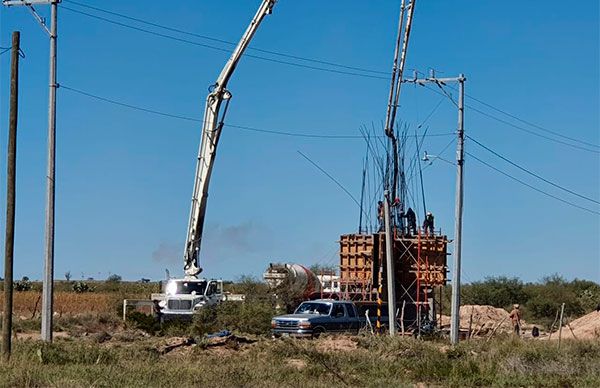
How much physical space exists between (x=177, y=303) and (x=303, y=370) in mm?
20222

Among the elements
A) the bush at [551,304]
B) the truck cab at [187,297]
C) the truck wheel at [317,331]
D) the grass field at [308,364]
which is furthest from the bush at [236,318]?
the bush at [551,304]

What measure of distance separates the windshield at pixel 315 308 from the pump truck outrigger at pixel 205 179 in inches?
309

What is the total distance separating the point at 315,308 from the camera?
122 ft

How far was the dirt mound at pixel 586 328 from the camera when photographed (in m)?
43.5

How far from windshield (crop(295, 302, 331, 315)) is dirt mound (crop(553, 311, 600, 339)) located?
1188cm

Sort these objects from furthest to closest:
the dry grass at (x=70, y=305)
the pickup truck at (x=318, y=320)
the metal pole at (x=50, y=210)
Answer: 1. the dry grass at (x=70, y=305)
2. the pickup truck at (x=318, y=320)
3. the metal pole at (x=50, y=210)

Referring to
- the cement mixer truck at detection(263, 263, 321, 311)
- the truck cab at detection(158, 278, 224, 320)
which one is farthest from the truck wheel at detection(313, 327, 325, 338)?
the cement mixer truck at detection(263, 263, 321, 311)

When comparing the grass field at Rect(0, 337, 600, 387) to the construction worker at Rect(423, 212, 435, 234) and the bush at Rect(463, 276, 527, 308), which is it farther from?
the bush at Rect(463, 276, 527, 308)

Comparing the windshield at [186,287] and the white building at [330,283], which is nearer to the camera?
the windshield at [186,287]

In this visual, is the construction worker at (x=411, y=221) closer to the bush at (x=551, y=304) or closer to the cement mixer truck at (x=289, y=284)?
the cement mixer truck at (x=289, y=284)

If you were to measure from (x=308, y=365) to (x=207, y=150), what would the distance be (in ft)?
70.8

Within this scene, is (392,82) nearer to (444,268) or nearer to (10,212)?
(444,268)

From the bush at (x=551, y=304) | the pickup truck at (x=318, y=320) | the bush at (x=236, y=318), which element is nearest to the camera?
the pickup truck at (x=318, y=320)

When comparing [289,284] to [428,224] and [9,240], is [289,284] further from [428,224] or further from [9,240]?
[9,240]
